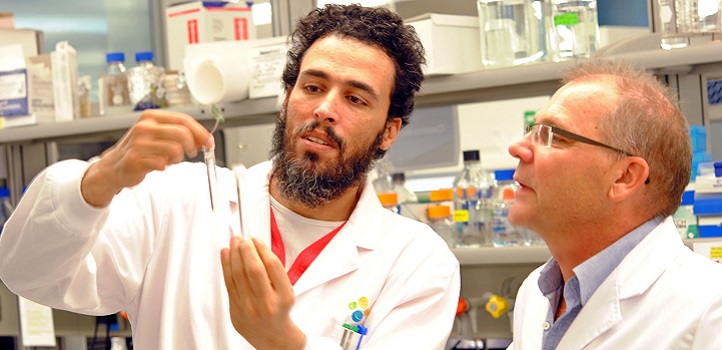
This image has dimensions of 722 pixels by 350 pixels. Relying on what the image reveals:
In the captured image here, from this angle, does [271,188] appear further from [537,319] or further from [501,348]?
[501,348]

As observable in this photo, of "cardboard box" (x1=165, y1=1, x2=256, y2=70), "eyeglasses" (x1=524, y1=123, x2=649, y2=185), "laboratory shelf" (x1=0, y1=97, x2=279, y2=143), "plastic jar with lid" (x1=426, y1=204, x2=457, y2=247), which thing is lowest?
"plastic jar with lid" (x1=426, y1=204, x2=457, y2=247)

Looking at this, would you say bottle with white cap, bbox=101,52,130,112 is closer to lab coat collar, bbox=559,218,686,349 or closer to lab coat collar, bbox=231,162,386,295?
lab coat collar, bbox=231,162,386,295

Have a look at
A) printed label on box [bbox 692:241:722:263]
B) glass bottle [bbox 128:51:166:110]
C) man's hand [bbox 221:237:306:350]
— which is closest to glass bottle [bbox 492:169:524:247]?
printed label on box [bbox 692:241:722:263]

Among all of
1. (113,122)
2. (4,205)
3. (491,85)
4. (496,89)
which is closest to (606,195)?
(491,85)

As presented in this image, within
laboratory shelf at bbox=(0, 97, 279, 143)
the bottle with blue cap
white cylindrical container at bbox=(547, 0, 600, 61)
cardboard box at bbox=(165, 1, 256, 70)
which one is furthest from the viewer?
the bottle with blue cap

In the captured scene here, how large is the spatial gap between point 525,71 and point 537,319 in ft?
2.58

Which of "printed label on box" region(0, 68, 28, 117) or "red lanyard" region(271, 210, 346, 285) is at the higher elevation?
"printed label on box" region(0, 68, 28, 117)

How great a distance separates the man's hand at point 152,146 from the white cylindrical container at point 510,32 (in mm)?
1295

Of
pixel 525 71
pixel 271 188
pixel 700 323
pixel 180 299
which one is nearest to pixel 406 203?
pixel 525 71

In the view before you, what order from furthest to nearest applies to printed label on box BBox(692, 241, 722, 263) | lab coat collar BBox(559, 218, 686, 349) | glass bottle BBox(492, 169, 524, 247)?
glass bottle BBox(492, 169, 524, 247) → printed label on box BBox(692, 241, 722, 263) → lab coat collar BBox(559, 218, 686, 349)

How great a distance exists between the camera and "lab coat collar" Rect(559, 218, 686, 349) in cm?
154

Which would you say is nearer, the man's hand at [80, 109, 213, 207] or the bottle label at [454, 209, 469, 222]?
the man's hand at [80, 109, 213, 207]

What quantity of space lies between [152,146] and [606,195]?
737 millimetres

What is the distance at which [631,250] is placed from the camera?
1598 mm
